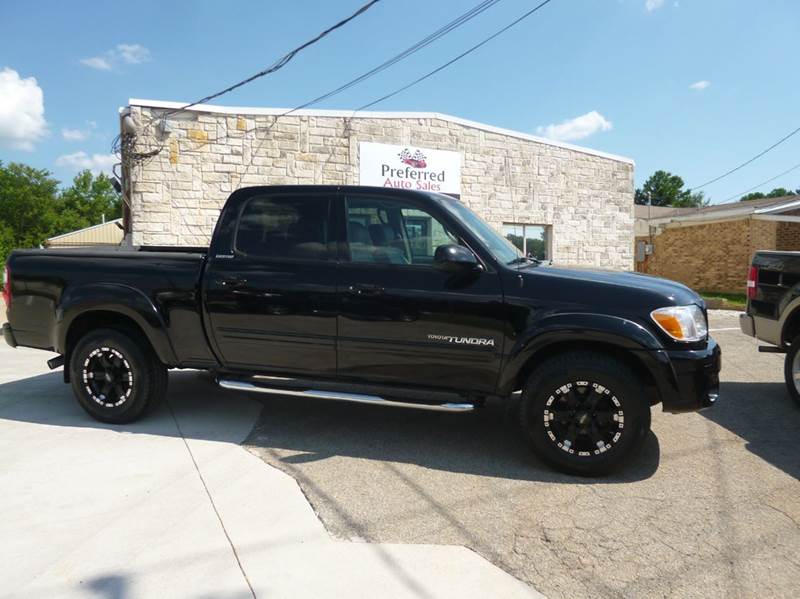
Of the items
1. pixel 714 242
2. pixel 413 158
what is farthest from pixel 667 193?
pixel 413 158

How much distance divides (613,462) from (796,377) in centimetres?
297

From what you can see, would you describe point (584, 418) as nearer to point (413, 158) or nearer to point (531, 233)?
point (413, 158)

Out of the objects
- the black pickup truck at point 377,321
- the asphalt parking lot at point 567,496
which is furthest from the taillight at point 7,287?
the asphalt parking lot at point 567,496

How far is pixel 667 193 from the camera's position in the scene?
8362 cm

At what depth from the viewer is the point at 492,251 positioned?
4242 mm

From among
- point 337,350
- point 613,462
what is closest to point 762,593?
point 613,462

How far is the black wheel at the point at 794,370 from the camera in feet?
18.3

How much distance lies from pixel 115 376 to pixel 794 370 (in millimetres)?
6250

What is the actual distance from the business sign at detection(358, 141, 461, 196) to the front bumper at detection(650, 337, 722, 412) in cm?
1091

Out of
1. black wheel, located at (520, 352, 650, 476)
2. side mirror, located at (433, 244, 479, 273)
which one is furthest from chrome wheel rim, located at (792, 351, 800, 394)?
side mirror, located at (433, 244, 479, 273)

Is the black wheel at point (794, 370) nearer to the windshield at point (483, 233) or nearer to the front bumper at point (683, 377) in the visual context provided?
the front bumper at point (683, 377)

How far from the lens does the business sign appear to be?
47.5 ft

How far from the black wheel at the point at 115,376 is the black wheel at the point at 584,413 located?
307 centimetres

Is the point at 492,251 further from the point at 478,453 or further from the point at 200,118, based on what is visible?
the point at 200,118
